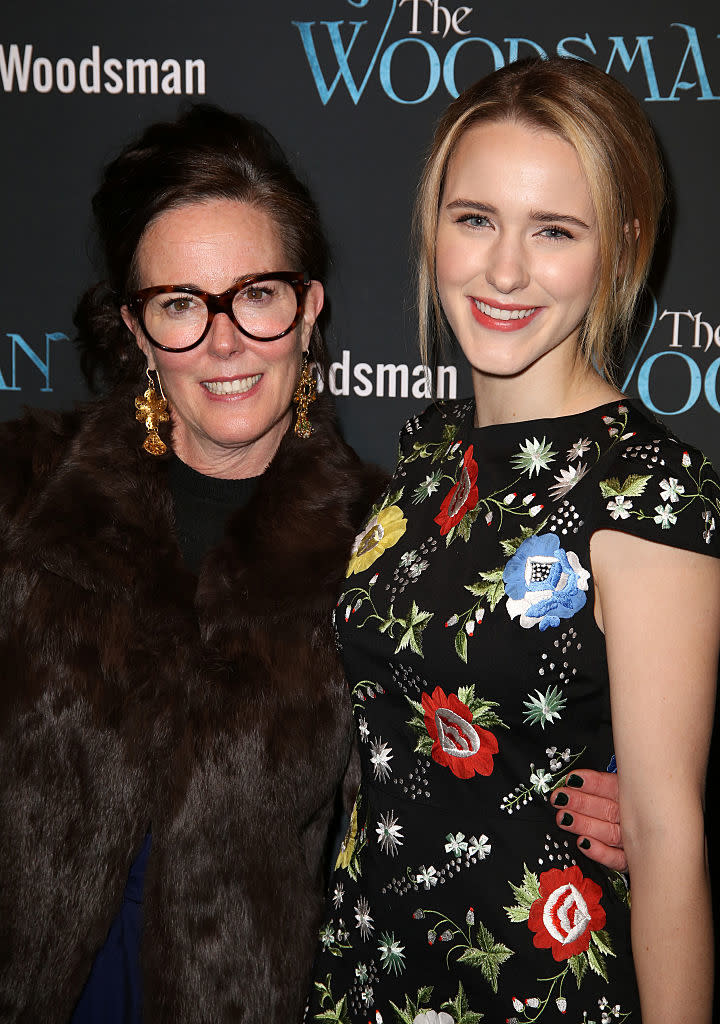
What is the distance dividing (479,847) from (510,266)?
0.87m

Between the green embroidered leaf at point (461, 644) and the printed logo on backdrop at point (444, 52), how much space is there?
1.40 m

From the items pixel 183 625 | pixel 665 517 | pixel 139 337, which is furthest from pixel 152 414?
pixel 665 517

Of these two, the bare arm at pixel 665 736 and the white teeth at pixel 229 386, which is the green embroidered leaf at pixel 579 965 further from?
the white teeth at pixel 229 386

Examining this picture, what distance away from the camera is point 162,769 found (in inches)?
67.1

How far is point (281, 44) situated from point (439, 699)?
5.38 ft

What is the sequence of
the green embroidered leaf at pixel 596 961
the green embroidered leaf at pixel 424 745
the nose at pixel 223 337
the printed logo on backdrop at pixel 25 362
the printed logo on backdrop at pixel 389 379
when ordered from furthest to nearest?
the printed logo on backdrop at pixel 25 362 → the printed logo on backdrop at pixel 389 379 → the nose at pixel 223 337 → the green embroidered leaf at pixel 424 745 → the green embroidered leaf at pixel 596 961

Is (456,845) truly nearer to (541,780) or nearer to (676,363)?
(541,780)

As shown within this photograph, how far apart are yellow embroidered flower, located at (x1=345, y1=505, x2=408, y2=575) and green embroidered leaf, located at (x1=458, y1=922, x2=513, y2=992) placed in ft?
2.06

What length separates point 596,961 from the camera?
141 centimetres

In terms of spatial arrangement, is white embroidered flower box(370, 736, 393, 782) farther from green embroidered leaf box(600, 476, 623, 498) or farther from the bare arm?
green embroidered leaf box(600, 476, 623, 498)

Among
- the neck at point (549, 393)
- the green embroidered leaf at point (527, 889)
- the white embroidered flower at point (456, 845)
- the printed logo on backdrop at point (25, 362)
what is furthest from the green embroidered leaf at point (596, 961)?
the printed logo on backdrop at point (25, 362)

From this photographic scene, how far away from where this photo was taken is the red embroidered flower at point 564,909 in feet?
4.65

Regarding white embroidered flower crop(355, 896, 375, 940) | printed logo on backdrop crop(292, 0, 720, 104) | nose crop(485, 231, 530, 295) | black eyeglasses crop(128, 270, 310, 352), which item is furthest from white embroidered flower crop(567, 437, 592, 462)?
printed logo on backdrop crop(292, 0, 720, 104)

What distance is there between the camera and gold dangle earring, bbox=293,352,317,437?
6.61ft
